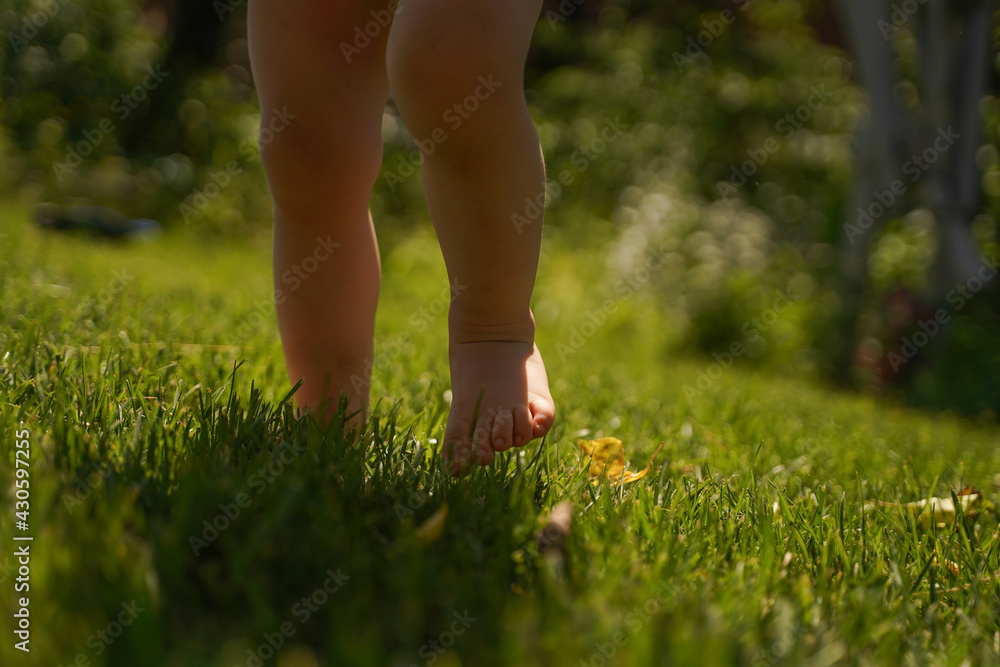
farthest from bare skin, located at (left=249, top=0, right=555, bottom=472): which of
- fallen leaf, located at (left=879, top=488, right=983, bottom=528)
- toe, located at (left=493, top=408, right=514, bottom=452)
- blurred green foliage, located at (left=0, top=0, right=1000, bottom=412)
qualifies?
blurred green foliage, located at (left=0, top=0, right=1000, bottom=412)

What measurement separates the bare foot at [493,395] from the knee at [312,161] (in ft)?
1.28

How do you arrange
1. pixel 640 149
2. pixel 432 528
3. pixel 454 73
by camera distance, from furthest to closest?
1. pixel 640 149
2. pixel 454 73
3. pixel 432 528

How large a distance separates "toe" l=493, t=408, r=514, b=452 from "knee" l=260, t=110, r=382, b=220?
59 centimetres

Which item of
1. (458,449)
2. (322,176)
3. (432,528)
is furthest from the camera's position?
(322,176)

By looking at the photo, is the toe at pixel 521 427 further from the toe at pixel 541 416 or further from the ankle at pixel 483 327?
the ankle at pixel 483 327

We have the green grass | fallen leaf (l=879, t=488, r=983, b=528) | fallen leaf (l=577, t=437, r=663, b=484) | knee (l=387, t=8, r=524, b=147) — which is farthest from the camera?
fallen leaf (l=577, t=437, r=663, b=484)

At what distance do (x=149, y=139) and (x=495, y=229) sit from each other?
7.88 meters

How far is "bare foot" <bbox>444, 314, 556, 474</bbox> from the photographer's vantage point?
4.50ft

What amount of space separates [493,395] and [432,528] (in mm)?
431

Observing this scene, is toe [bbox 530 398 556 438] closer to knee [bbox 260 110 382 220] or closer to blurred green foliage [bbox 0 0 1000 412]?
knee [bbox 260 110 382 220]

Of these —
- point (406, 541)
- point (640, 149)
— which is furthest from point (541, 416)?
point (640, 149)

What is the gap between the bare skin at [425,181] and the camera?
1294 mm

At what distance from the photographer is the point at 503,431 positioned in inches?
54.1

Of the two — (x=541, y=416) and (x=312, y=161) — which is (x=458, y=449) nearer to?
(x=541, y=416)
